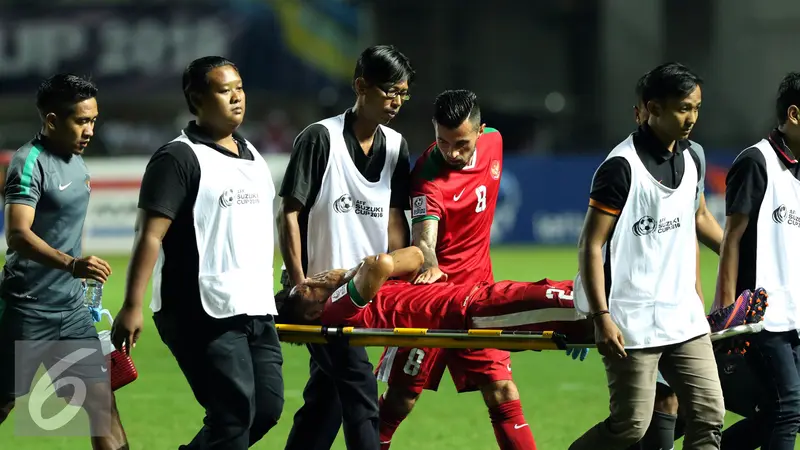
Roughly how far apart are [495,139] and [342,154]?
949mm

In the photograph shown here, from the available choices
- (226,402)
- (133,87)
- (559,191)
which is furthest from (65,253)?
(133,87)

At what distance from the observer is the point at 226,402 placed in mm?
5465

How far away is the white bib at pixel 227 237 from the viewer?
5.50m

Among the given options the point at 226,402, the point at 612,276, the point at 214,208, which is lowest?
the point at 226,402

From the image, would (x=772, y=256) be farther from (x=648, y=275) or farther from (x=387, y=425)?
(x=387, y=425)

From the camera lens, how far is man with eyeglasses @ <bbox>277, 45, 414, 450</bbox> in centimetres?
635

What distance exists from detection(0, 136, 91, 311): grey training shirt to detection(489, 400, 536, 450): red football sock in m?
2.07

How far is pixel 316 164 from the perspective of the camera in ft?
21.2

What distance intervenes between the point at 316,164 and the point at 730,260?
1.94 m

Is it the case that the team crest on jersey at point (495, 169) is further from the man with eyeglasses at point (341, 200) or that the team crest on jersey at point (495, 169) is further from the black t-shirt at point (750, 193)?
the black t-shirt at point (750, 193)

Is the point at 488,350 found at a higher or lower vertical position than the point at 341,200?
lower

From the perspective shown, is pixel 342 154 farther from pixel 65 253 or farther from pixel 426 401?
pixel 426 401

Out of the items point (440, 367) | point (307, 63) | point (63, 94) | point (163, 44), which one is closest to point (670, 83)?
point (440, 367)

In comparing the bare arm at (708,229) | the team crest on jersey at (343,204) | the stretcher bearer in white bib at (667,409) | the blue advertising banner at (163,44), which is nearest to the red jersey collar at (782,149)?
the stretcher bearer in white bib at (667,409)
